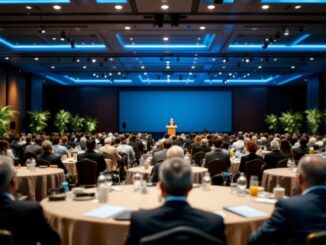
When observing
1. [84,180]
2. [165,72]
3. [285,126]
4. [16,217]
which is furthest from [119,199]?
[285,126]

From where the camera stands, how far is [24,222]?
2.73 meters

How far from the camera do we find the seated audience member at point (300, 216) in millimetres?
2646

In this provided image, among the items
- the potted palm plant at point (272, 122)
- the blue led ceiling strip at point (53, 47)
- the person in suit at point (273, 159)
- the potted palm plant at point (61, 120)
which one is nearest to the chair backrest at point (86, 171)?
the person in suit at point (273, 159)

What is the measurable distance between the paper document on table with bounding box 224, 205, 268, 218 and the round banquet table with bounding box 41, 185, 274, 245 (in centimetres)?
5

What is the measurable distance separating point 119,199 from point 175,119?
25.9 metres

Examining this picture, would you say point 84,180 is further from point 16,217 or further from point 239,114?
point 239,114

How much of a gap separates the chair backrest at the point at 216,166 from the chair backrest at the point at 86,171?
221cm

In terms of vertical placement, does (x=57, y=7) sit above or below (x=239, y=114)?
above

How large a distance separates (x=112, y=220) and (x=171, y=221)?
1083 mm

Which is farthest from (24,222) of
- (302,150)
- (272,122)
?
(272,122)

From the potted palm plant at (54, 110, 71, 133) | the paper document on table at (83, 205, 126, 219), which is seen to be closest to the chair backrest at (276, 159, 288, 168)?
the paper document on table at (83, 205, 126, 219)

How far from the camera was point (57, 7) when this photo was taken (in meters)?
10.9

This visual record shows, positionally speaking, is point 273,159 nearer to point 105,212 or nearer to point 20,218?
point 105,212

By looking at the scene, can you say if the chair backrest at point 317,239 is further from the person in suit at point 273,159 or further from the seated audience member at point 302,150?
the seated audience member at point 302,150
